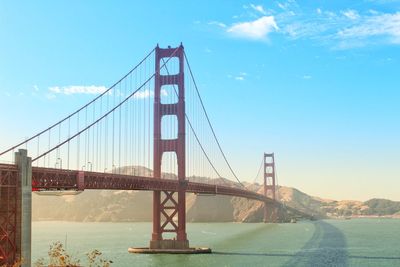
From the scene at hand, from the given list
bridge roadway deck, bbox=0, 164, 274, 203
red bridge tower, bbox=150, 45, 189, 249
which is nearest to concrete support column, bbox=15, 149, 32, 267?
bridge roadway deck, bbox=0, 164, 274, 203

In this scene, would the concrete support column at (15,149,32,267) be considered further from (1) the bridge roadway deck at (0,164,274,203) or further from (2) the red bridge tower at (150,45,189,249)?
(2) the red bridge tower at (150,45,189,249)

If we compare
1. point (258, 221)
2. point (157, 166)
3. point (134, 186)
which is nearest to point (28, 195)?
point (134, 186)

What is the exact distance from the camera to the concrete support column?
30.4 metres

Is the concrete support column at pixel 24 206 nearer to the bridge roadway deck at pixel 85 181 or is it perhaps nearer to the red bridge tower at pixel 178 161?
the bridge roadway deck at pixel 85 181

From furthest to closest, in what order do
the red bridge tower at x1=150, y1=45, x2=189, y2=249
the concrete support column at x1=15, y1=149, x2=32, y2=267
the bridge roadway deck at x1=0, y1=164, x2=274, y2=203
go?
the red bridge tower at x1=150, y1=45, x2=189, y2=249 → the bridge roadway deck at x1=0, y1=164, x2=274, y2=203 → the concrete support column at x1=15, y1=149, x2=32, y2=267

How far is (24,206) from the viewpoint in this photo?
3062 centimetres

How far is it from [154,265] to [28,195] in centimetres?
2325

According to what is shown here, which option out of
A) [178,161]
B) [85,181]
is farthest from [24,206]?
[178,161]

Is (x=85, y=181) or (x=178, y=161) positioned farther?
(x=178, y=161)

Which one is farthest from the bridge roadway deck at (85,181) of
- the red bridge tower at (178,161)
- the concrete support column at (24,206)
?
the red bridge tower at (178,161)

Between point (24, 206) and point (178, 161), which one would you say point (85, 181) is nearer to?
point (24, 206)

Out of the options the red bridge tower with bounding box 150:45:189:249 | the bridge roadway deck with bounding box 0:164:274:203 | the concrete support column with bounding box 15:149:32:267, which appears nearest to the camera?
the concrete support column with bounding box 15:149:32:267

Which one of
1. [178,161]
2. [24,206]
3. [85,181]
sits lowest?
[24,206]

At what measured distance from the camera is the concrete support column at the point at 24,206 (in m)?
30.4
